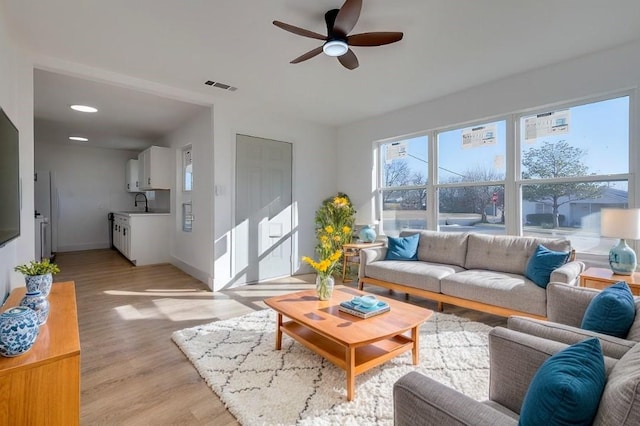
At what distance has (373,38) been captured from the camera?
234cm

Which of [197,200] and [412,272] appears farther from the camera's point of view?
[197,200]

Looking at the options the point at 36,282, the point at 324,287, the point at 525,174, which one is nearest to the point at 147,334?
the point at 36,282

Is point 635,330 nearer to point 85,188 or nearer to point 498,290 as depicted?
point 498,290

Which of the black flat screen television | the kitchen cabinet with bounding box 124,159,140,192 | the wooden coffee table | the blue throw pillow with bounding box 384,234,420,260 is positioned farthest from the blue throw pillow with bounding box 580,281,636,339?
the kitchen cabinet with bounding box 124,159,140,192

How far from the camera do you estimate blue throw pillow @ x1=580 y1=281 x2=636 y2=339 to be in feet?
4.36

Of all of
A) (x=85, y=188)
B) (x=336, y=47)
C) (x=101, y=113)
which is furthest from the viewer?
(x=85, y=188)

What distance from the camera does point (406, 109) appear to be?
459cm

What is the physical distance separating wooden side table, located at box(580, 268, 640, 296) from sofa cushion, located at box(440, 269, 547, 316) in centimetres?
32

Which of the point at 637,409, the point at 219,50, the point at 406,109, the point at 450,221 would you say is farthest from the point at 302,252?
the point at 637,409

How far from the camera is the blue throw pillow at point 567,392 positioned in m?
0.73

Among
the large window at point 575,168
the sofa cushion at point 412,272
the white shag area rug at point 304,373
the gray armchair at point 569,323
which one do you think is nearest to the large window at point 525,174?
the large window at point 575,168

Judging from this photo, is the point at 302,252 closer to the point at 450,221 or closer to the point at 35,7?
the point at 450,221

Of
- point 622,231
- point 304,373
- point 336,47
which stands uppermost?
point 336,47

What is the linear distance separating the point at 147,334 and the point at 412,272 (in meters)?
2.66
